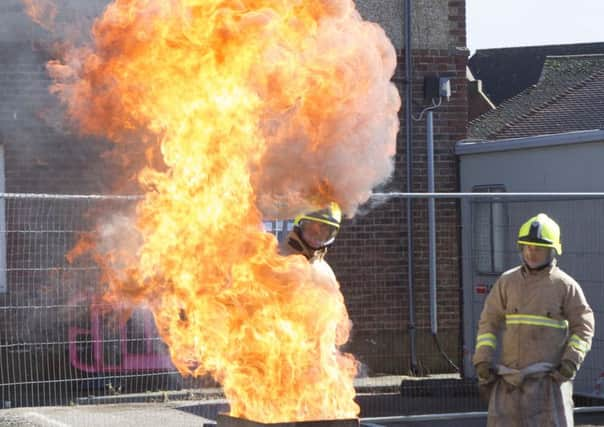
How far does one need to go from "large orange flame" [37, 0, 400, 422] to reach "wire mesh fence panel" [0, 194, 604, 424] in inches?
87.1

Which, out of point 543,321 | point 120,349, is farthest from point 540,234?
point 120,349

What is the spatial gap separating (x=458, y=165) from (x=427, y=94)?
3.16ft

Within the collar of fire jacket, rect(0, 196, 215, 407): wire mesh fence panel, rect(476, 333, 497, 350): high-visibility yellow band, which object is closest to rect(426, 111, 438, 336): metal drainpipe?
rect(0, 196, 215, 407): wire mesh fence panel

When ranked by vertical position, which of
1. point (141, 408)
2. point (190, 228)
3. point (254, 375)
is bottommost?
point (141, 408)

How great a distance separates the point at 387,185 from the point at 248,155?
23.4ft

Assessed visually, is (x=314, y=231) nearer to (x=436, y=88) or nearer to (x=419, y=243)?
(x=419, y=243)

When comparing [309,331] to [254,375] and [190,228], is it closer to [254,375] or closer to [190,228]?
[254,375]

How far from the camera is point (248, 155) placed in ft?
23.6

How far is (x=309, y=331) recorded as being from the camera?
6953mm

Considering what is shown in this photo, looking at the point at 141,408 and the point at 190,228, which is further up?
the point at 190,228

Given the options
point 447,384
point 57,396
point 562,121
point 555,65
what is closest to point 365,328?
point 447,384

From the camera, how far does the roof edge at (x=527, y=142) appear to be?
12172 millimetres

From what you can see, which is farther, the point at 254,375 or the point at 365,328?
the point at 365,328

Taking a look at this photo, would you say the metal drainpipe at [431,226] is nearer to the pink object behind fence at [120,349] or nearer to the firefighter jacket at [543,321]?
the pink object behind fence at [120,349]
